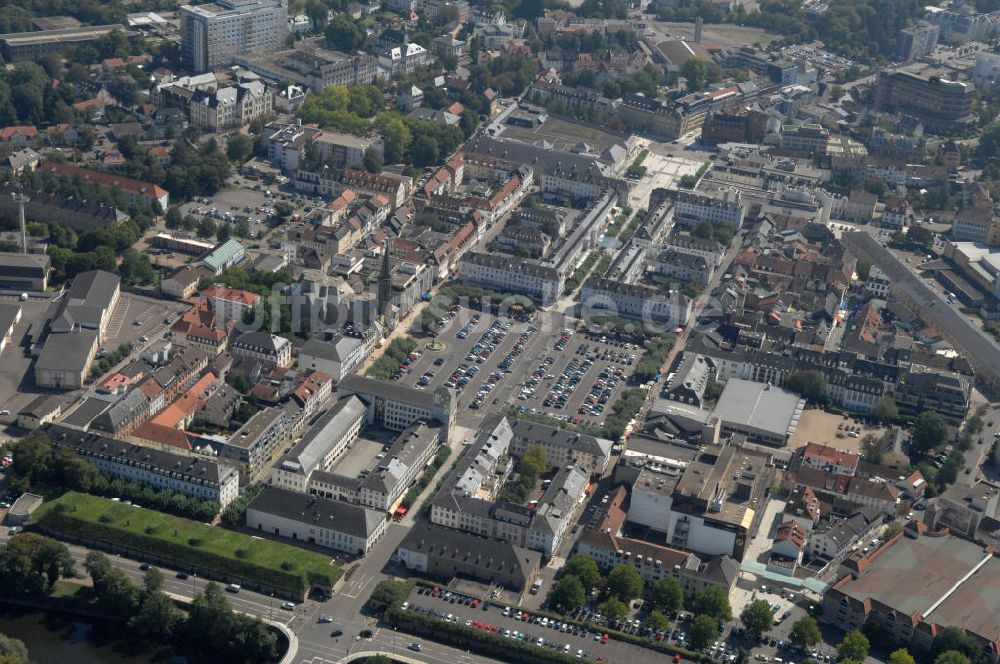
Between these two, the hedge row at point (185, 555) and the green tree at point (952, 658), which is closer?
the green tree at point (952, 658)

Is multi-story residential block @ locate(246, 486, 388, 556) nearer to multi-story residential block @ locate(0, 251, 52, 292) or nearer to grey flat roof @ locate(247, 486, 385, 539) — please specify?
grey flat roof @ locate(247, 486, 385, 539)

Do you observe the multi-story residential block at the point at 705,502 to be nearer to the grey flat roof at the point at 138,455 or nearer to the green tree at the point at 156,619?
the grey flat roof at the point at 138,455

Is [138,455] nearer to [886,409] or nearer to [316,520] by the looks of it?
[316,520]

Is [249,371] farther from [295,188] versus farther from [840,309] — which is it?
[840,309]

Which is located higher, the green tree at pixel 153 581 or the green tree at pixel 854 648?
the green tree at pixel 854 648

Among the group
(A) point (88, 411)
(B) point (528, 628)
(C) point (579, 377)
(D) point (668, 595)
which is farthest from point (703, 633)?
(A) point (88, 411)

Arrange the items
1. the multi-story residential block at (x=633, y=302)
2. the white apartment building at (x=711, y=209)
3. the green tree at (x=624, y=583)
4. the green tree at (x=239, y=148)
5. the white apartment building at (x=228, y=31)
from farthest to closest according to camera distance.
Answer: the white apartment building at (x=228, y=31) → the green tree at (x=239, y=148) → the white apartment building at (x=711, y=209) → the multi-story residential block at (x=633, y=302) → the green tree at (x=624, y=583)

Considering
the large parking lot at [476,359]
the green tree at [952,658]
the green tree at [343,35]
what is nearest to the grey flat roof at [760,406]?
the large parking lot at [476,359]
